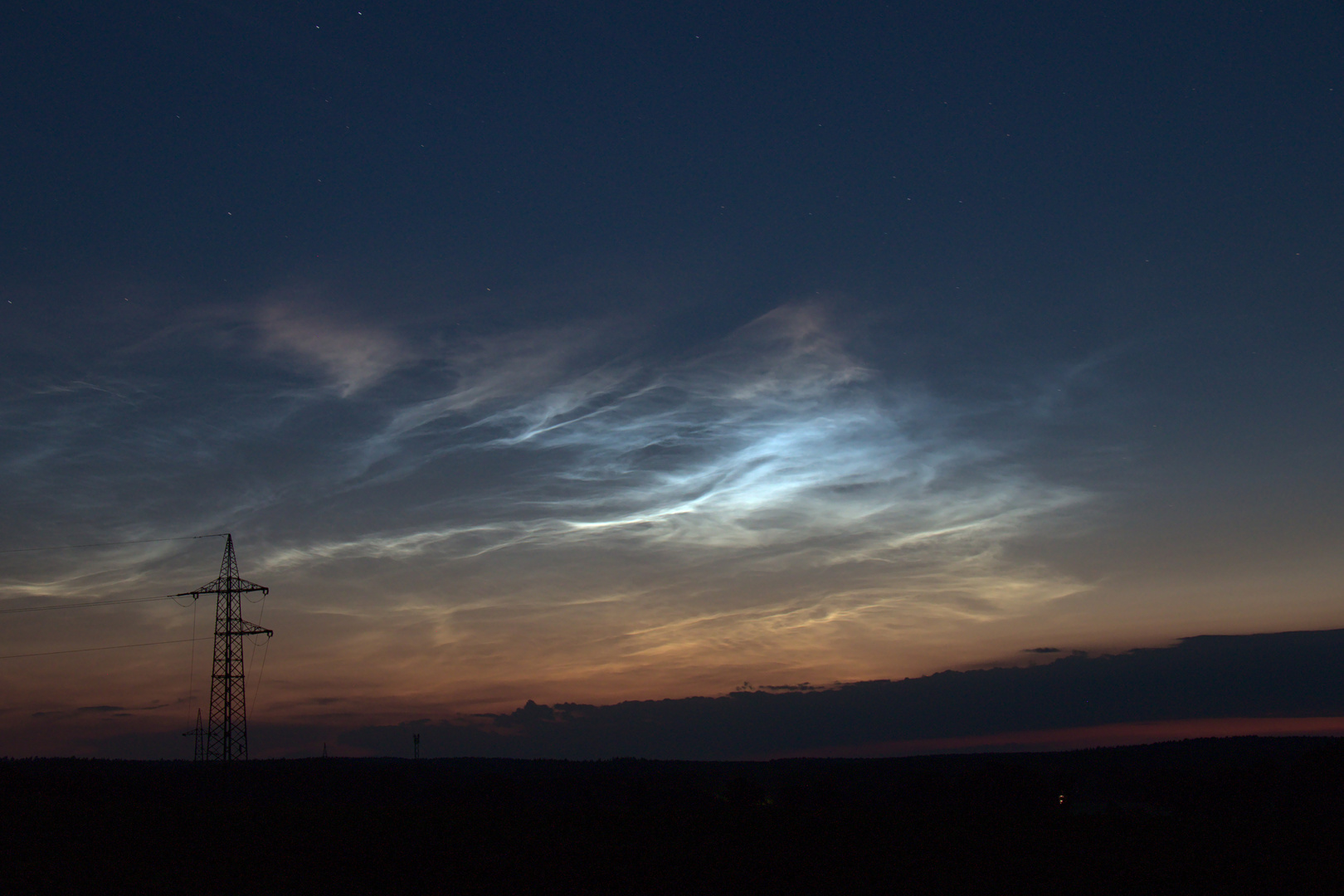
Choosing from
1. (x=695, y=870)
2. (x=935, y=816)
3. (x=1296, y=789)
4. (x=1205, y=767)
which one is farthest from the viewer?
(x=1205, y=767)

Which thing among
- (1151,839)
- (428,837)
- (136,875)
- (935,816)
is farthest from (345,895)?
(1151,839)

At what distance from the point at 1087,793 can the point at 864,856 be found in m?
152

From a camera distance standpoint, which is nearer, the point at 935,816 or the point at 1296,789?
Result: the point at 935,816

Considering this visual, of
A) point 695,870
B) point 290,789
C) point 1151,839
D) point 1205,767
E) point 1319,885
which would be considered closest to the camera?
point 1319,885

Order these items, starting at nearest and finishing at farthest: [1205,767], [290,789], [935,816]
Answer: [935,816]
[290,789]
[1205,767]

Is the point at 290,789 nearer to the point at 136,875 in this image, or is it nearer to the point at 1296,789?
the point at 136,875

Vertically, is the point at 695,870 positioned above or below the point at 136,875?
below

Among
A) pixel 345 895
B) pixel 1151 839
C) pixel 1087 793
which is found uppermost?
pixel 345 895

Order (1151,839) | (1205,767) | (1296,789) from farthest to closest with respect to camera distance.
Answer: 1. (1205,767)
2. (1296,789)
3. (1151,839)

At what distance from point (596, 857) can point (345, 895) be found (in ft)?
59.1

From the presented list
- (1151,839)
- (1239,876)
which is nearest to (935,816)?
(1151,839)

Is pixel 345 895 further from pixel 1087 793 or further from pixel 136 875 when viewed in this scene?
pixel 1087 793

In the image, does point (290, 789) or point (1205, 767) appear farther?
point (1205, 767)

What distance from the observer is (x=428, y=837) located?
72562mm
